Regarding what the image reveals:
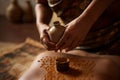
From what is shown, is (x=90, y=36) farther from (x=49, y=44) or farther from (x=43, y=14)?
(x=43, y=14)

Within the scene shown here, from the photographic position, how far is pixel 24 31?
2676 millimetres

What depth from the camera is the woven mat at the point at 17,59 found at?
1617 millimetres

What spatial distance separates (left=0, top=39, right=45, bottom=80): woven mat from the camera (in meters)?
1.62

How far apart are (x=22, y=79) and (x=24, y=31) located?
1.61 m

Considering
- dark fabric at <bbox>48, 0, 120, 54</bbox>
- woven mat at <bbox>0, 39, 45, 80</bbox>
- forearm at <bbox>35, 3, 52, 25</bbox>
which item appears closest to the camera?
dark fabric at <bbox>48, 0, 120, 54</bbox>

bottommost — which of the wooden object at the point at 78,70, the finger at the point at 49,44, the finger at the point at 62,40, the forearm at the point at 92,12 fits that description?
the wooden object at the point at 78,70

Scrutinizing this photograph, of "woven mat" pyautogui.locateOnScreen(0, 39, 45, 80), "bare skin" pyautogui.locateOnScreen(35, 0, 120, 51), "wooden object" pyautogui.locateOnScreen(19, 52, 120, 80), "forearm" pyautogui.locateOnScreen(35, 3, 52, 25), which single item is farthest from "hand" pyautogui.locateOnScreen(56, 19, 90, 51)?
"woven mat" pyautogui.locateOnScreen(0, 39, 45, 80)

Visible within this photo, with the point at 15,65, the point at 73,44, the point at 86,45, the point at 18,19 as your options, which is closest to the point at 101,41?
the point at 86,45

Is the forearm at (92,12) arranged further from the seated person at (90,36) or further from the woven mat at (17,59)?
the woven mat at (17,59)

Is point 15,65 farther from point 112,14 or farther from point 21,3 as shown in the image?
point 21,3

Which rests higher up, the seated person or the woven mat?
the woven mat

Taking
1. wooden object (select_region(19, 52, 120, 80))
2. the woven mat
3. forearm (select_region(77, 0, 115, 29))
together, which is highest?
the woven mat

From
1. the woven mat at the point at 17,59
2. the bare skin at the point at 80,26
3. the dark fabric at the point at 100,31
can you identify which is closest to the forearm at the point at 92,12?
the bare skin at the point at 80,26

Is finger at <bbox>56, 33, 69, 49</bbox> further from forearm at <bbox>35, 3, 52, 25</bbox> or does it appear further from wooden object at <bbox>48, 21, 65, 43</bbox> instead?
forearm at <bbox>35, 3, 52, 25</bbox>
